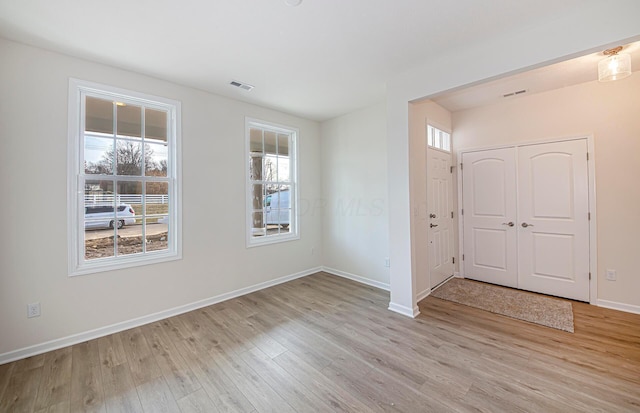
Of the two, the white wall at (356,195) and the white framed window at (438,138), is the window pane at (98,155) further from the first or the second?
the white framed window at (438,138)

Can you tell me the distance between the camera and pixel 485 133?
3.80m

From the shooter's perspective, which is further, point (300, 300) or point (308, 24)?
point (300, 300)

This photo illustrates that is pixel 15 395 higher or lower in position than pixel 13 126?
lower

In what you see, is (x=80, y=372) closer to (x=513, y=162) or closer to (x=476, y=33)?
(x=476, y=33)

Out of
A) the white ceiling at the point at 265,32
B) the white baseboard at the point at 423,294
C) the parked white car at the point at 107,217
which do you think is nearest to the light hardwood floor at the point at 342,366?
the white baseboard at the point at 423,294

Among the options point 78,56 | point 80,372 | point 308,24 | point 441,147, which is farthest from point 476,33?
point 80,372

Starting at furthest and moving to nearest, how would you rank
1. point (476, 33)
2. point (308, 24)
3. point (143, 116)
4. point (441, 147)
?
point (441, 147)
point (143, 116)
point (476, 33)
point (308, 24)

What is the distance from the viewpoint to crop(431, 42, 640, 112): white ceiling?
99.7 inches

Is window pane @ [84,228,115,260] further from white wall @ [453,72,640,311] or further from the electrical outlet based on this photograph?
white wall @ [453,72,640,311]

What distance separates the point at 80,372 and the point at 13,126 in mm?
2124

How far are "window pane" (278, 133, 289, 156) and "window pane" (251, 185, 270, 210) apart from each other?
2.39 ft

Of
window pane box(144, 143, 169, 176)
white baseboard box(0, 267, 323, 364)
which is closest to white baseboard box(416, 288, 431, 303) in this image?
white baseboard box(0, 267, 323, 364)

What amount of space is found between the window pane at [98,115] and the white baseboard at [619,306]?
5871mm

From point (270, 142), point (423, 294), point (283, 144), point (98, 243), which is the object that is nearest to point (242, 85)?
point (270, 142)
